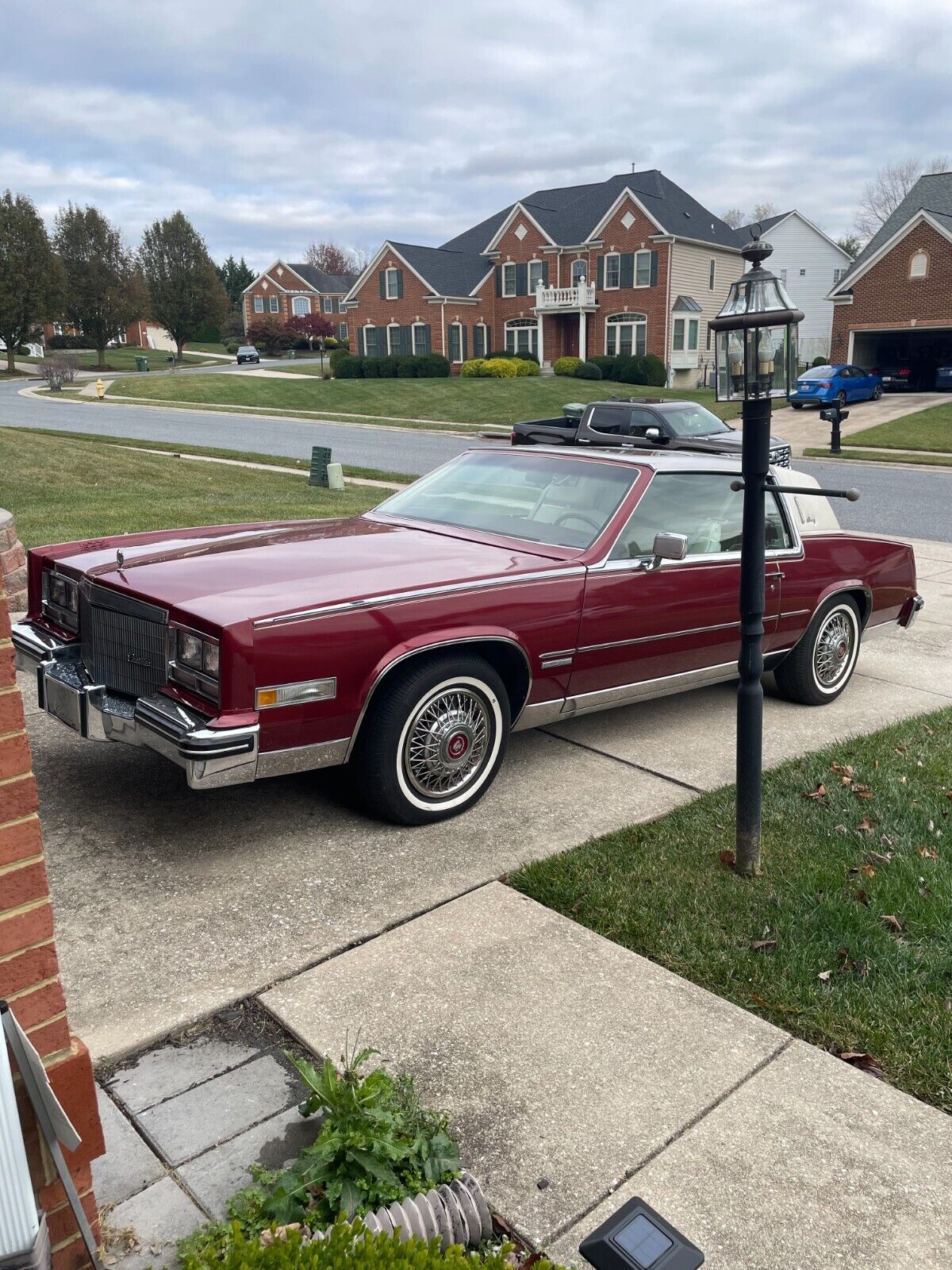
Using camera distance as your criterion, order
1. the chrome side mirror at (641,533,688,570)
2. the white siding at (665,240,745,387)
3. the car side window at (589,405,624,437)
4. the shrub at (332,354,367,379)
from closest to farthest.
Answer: the chrome side mirror at (641,533,688,570) < the car side window at (589,405,624,437) < the white siding at (665,240,745,387) < the shrub at (332,354,367,379)

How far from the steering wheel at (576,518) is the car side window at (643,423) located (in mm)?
12009

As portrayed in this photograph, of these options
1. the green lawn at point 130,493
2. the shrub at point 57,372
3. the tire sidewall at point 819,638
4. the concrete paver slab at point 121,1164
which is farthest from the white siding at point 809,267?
the concrete paver slab at point 121,1164

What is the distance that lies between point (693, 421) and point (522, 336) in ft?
113

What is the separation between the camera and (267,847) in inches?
163

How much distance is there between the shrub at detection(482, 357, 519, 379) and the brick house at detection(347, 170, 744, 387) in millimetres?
4451

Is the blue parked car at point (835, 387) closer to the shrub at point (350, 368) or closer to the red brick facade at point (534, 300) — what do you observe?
the red brick facade at point (534, 300)

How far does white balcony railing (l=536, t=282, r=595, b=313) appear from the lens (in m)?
46.3

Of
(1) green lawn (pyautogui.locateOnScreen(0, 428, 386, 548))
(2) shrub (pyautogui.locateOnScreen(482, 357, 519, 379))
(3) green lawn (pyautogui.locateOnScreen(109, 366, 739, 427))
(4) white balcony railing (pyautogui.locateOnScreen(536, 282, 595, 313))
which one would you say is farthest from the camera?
(4) white balcony railing (pyautogui.locateOnScreen(536, 282, 595, 313))

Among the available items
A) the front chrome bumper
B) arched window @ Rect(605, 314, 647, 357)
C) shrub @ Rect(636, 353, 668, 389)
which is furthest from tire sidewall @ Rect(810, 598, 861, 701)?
arched window @ Rect(605, 314, 647, 357)

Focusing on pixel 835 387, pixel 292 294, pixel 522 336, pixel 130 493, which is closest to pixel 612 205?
pixel 522 336

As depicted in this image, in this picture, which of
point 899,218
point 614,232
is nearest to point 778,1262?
point 899,218

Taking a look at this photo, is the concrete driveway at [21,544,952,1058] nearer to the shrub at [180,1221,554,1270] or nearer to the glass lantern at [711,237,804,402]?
the shrub at [180,1221,554,1270]

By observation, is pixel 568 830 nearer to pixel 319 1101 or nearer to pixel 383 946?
pixel 383 946

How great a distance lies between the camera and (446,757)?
435 centimetres
